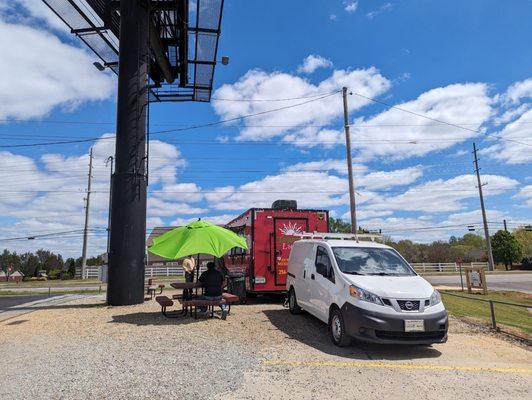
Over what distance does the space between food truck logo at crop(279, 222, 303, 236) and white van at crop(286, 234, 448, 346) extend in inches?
148

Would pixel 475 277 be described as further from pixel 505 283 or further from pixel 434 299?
pixel 434 299

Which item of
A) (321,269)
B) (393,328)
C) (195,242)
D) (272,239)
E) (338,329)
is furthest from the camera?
(272,239)

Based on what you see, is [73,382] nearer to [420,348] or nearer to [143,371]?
[143,371]

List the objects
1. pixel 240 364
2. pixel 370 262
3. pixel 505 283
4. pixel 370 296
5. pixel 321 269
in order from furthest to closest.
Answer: pixel 505 283, pixel 321 269, pixel 370 262, pixel 370 296, pixel 240 364

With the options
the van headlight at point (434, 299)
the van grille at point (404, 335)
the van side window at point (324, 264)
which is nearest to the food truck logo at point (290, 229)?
the van side window at point (324, 264)

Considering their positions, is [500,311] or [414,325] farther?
[500,311]

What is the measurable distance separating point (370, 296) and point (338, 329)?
971mm

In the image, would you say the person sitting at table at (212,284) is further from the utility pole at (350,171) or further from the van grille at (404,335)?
the utility pole at (350,171)

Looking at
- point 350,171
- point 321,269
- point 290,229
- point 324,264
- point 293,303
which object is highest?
point 350,171

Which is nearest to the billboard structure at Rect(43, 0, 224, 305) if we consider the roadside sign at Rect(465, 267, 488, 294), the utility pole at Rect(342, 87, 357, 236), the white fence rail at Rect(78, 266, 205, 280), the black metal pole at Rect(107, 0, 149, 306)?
the black metal pole at Rect(107, 0, 149, 306)

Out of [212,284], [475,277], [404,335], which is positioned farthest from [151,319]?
[475,277]

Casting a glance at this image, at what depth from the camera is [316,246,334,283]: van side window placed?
28.0ft

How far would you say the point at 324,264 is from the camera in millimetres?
8867

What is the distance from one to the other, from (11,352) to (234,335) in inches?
153
